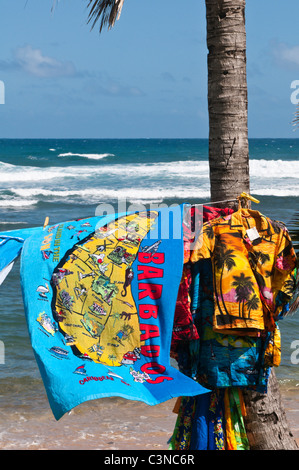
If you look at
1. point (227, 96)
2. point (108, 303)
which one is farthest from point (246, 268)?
point (227, 96)

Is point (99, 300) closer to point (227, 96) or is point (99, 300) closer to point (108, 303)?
point (108, 303)

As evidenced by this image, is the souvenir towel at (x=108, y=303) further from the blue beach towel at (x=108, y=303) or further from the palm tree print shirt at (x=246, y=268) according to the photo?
the palm tree print shirt at (x=246, y=268)

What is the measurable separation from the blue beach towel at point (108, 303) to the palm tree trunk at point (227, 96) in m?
0.56

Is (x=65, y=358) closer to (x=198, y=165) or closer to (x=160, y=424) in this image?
(x=160, y=424)

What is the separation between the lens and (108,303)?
2857mm

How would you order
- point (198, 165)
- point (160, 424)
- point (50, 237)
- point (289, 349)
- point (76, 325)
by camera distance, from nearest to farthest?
point (76, 325), point (50, 237), point (160, 424), point (289, 349), point (198, 165)

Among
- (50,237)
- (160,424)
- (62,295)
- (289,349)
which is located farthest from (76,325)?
(289,349)

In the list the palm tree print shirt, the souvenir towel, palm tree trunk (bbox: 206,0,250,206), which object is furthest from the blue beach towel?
palm tree trunk (bbox: 206,0,250,206)

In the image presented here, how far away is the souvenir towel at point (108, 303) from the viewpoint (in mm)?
2695

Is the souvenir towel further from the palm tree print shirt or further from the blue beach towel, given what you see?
the palm tree print shirt

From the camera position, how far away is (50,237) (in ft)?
9.80

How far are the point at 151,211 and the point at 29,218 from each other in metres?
14.7

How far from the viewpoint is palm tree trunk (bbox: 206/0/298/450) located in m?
3.26

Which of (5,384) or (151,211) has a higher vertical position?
(151,211)
